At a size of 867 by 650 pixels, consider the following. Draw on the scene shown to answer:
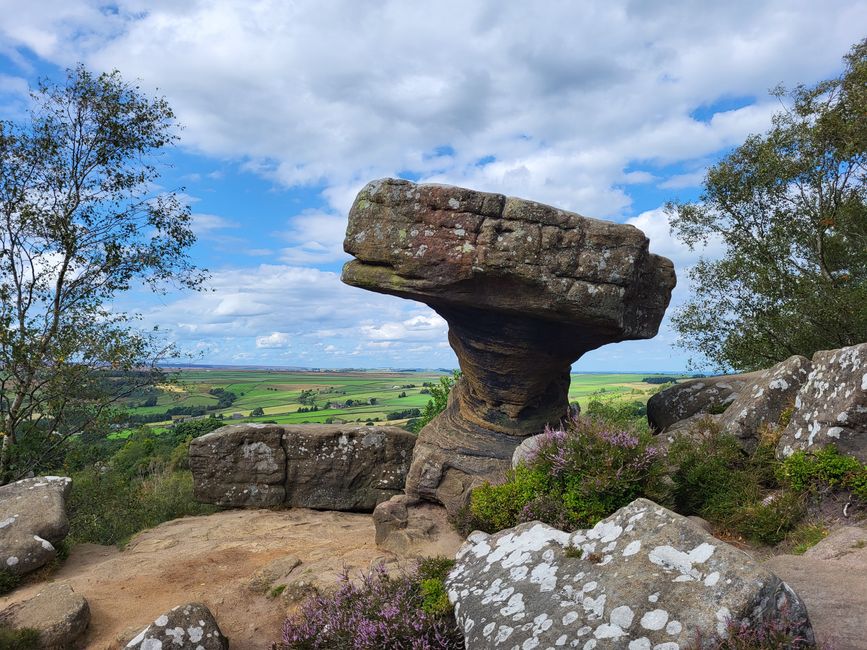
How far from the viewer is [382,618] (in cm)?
616

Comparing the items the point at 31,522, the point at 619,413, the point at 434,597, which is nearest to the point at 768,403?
the point at 619,413

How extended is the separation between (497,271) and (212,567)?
26.6ft

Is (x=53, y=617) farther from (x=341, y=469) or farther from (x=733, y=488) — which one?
(x=733, y=488)

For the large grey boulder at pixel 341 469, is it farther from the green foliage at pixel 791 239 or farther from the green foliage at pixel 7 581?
the green foliage at pixel 791 239

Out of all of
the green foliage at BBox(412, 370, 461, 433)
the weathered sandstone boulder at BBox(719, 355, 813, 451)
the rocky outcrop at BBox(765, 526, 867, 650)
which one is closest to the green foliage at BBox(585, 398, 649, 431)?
the weathered sandstone boulder at BBox(719, 355, 813, 451)

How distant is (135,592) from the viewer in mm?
9367

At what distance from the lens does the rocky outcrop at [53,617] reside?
7.69m

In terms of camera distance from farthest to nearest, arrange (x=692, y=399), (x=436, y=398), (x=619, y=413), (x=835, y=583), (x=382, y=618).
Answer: (x=436, y=398) < (x=619, y=413) < (x=692, y=399) < (x=382, y=618) < (x=835, y=583)

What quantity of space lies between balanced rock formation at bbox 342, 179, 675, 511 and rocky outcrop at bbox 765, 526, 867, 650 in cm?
564

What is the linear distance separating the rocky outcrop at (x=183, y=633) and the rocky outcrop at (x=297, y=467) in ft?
28.4

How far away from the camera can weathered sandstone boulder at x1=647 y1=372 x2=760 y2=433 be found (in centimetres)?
1433

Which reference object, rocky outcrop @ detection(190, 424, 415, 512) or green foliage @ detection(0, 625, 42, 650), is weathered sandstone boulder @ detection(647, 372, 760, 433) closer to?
rocky outcrop @ detection(190, 424, 415, 512)

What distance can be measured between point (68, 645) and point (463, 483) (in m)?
8.08

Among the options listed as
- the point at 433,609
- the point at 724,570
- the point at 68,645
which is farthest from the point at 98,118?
the point at 724,570
